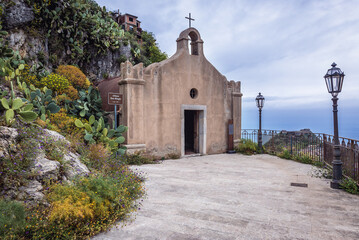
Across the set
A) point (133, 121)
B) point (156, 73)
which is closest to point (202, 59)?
point (156, 73)

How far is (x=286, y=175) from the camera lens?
7902mm

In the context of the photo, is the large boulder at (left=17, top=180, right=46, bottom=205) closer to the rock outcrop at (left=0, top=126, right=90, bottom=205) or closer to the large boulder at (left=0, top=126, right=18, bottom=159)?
the rock outcrop at (left=0, top=126, right=90, bottom=205)

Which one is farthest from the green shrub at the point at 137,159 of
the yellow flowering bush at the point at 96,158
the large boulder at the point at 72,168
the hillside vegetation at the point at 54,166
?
the large boulder at the point at 72,168

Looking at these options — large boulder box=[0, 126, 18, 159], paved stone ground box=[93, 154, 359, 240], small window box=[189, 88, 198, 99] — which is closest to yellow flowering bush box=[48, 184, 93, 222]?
paved stone ground box=[93, 154, 359, 240]

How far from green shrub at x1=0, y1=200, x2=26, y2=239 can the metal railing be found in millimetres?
7224

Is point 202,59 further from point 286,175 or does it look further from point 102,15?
point 102,15

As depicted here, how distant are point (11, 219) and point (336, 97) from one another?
25.1 feet

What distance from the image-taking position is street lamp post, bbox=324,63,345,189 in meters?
6.46

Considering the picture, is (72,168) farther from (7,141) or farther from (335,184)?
(335,184)

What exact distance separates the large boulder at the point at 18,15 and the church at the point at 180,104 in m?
5.99

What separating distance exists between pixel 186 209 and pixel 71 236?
2102mm

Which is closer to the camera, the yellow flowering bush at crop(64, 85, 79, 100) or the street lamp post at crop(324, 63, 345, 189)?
the street lamp post at crop(324, 63, 345, 189)

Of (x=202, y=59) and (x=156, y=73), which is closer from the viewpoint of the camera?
(x=156, y=73)

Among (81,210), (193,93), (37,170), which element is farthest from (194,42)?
(81,210)
